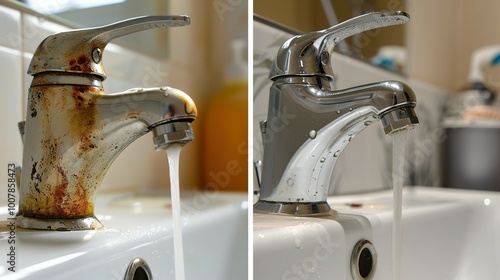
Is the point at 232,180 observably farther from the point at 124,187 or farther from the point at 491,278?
the point at 491,278

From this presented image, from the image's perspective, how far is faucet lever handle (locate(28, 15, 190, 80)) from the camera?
283 mm

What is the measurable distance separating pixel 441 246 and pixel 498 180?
34cm

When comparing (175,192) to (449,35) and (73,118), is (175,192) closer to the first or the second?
(73,118)

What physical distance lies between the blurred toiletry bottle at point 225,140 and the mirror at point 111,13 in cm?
15

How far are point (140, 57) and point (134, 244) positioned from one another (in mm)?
313

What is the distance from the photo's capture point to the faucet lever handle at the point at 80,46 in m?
0.28

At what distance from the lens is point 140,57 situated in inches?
22.2

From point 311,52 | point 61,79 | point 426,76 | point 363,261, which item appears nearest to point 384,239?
point 363,261

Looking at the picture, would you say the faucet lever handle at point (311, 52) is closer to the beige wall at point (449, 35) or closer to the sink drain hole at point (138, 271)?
the sink drain hole at point (138, 271)

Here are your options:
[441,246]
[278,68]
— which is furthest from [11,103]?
[441,246]

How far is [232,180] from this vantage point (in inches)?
31.0

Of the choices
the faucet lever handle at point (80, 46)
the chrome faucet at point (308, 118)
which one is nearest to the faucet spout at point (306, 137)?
the chrome faucet at point (308, 118)

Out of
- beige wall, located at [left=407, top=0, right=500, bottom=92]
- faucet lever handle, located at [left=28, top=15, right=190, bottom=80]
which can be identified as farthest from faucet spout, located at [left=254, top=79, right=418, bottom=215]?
beige wall, located at [left=407, top=0, right=500, bottom=92]

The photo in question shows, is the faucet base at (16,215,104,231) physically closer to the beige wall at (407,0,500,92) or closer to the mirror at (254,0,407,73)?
the mirror at (254,0,407,73)
